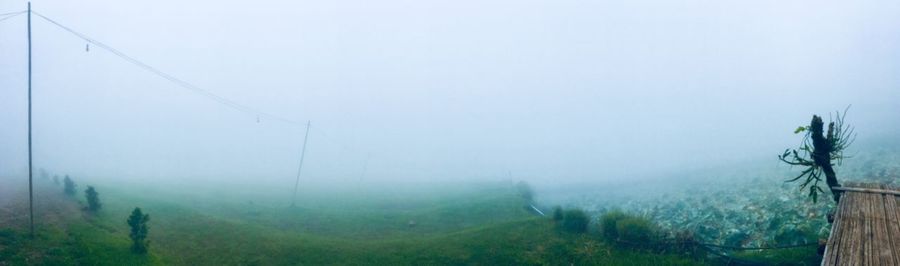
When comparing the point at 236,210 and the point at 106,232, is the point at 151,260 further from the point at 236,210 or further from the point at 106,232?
the point at 236,210

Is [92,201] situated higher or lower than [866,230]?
lower

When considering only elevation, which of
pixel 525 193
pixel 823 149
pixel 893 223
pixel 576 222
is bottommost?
pixel 525 193

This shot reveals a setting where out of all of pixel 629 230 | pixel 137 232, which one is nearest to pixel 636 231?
pixel 629 230

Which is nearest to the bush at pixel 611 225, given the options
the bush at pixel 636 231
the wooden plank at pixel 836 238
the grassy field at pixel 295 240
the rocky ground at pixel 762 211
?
the bush at pixel 636 231

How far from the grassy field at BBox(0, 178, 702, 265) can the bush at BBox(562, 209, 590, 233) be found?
86 centimetres

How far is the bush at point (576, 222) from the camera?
25.5m

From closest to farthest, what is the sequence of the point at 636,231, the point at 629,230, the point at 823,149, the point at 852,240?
the point at 852,240
the point at 823,149
the point at 636,231
the point at 629,230

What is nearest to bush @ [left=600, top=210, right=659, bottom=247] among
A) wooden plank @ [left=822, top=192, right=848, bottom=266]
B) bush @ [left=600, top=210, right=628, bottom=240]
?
bush @ [left=600, top=210, right=628, bottom=240]

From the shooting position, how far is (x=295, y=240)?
2909 cm

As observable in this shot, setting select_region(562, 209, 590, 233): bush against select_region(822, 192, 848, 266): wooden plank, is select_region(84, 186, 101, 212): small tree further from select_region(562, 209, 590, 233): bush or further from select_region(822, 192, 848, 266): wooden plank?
select_region(822, 192, 848, 266): wooden plank

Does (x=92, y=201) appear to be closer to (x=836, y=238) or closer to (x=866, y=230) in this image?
(x=836, y=238)

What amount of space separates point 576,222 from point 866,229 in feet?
47.1

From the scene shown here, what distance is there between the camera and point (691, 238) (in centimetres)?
1991

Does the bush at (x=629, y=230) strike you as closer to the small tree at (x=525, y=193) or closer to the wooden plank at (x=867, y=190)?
the wooden plank at (x=867, y=190)
